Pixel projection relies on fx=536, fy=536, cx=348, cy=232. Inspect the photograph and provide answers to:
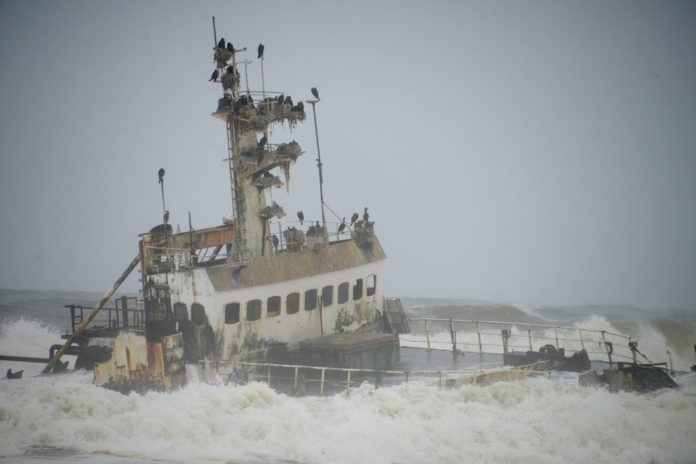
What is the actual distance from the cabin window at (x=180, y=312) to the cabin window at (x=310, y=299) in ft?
14.4

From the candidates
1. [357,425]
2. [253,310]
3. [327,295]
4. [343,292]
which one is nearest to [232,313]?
[253,310]

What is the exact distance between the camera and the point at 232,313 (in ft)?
59.1

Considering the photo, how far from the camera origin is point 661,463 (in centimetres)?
1234

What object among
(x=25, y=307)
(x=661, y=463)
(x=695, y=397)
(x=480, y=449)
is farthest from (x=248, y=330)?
(x=25, y=307)

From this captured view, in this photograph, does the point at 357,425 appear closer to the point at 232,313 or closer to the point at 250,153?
the point at 232,313

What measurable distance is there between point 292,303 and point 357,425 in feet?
21.7

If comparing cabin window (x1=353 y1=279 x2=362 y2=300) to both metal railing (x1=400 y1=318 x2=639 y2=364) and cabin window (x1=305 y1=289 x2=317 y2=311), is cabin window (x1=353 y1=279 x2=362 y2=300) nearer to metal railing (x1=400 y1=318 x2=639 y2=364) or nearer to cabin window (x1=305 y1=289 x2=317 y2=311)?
cabin window (x1=305 y1=289 x2=317 y2=311)

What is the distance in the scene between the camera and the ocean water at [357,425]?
1278 centimetres

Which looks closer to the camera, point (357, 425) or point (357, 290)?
point (357, 425)

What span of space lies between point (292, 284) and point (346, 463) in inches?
330

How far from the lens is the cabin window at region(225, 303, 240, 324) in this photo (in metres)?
17.8

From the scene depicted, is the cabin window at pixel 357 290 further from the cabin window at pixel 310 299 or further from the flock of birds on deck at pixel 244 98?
the flock of birds on deck at pixel 244 98

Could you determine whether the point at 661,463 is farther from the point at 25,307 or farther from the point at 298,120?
the point at 25,307

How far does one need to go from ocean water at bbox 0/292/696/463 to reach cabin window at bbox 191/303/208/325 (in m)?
2.14
